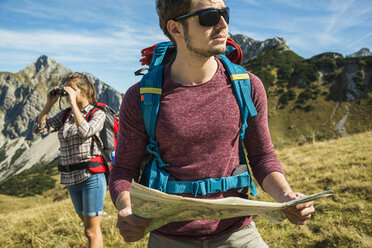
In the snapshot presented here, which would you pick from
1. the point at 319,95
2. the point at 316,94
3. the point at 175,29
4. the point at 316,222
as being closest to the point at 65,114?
the point at 175,29

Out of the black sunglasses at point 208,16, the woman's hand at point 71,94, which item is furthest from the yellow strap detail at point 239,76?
the woman's hand at point 71,94

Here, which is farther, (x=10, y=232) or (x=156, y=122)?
(x=10, y=232)

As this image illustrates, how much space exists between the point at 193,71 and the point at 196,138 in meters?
0.52

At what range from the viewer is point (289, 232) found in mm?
4703

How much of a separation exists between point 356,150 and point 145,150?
9178 millimetres

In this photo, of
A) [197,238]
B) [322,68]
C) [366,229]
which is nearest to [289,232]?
[366,229]

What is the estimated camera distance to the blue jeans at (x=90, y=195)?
3857mm

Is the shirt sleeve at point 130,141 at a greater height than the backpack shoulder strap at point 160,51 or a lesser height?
lesser

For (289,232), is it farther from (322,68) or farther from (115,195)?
(322,68)

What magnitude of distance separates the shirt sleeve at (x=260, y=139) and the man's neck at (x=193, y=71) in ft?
1.13

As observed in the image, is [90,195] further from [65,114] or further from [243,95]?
[243,95]

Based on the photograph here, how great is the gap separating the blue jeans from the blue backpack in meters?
2.36

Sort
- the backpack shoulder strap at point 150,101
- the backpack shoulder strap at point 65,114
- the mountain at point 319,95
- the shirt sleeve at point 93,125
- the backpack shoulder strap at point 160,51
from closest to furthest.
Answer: the backpack shoulder strap at point 150,101 → the backpack shoulder strap at point 160,51 → the shirt sleeve at point 93,125 → the backpack shoulder strap at point 65,114 → the mountain at point 319,95

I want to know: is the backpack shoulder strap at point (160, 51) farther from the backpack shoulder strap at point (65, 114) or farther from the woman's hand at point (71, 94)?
the backpack shoulder strap at point (65, 114)
